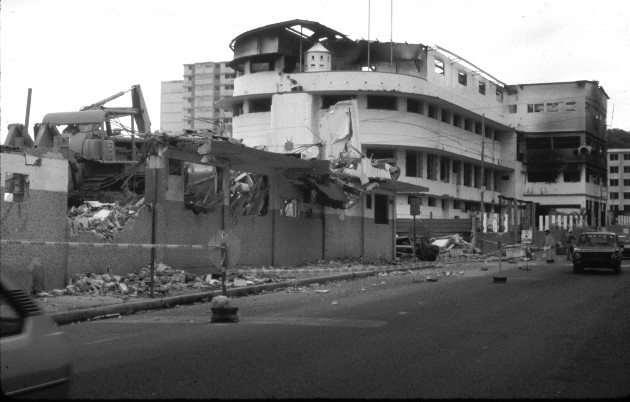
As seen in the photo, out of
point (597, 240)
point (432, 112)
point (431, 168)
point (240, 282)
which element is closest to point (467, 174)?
point (431, 168)

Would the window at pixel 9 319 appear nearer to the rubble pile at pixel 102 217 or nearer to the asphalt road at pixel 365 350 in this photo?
the asphalt road at pixel 365 350

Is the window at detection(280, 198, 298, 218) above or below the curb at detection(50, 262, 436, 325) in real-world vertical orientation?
above

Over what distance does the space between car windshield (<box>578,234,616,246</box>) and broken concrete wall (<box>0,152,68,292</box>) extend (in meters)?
20.4

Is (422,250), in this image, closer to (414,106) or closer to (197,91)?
(414,106)

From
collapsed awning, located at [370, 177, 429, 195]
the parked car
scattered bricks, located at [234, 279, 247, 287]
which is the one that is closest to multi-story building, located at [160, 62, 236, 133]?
the parked car

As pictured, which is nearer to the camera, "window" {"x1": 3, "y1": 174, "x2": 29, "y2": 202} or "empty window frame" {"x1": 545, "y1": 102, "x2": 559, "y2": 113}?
"window" {"x1": 3, "y1": 174, "x2": 29, "y2": 202}

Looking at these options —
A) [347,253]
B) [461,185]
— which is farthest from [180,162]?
[461,185]

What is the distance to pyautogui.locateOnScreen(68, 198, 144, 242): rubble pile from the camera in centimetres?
1956

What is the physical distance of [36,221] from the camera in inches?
656

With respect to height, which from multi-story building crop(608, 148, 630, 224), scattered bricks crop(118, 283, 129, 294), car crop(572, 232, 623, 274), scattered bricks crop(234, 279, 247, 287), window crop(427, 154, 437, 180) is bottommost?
scattered bricks crop(234, 279, 247, 287)

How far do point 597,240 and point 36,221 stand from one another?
2157 cm

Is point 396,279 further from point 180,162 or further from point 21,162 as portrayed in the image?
point 21,162

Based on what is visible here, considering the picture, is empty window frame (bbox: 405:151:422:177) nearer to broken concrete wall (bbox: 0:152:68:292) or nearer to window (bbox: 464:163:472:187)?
window (bbox: 464:163:472:187)

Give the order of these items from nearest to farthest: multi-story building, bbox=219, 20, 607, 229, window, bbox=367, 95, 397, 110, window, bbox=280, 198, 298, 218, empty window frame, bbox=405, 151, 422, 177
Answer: window, bbox=280, 198, 298, 218 < multi-story building, bbox=219, 20, 607, 229 < window, bbox=367, 95, 397, 110 < empty window frame, bbox=405, 151, 422, 177
